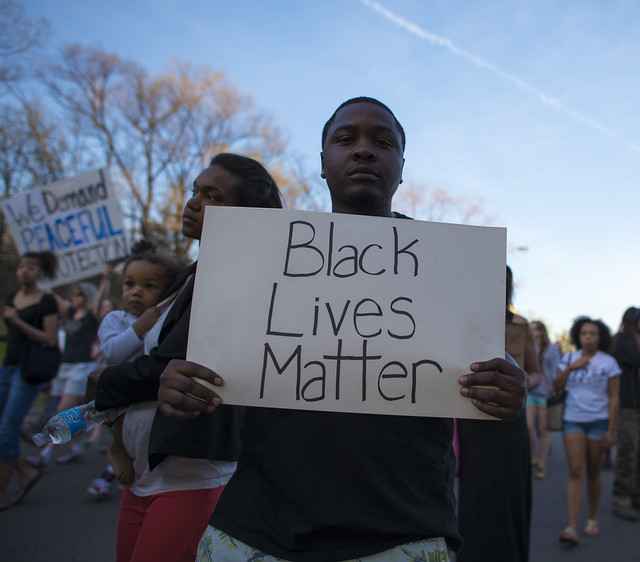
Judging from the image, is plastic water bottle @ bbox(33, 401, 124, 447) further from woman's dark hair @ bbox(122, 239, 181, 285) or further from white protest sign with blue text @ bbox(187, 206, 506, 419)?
woman's dark hair @ bbox(122, 239, 181, 285)

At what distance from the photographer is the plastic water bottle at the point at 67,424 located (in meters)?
1.54

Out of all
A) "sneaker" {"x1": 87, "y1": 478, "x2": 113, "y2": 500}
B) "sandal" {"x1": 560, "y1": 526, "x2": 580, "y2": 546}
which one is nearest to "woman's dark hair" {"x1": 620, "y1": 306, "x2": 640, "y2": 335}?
"sandal" {"x1": 560, "y1": 526, "x2": 580, "y2": 546}

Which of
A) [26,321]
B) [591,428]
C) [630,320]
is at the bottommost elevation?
[591,428]

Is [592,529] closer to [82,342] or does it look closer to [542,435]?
[542,435]

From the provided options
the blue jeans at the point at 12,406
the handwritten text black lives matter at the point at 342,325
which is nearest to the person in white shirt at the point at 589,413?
the handwritten text black lives matter at the point at 342,325

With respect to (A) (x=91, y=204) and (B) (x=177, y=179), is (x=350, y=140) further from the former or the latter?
(B) (x=177, y=179)

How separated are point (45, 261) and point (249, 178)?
3.60 meters

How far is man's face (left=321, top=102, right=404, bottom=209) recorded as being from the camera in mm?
1439

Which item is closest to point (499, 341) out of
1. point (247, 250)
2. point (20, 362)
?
point (247, 250)

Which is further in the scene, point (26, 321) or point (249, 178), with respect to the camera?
point (26, 321)

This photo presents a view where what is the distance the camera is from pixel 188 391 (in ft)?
3.92

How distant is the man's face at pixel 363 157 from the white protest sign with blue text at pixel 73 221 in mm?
5444

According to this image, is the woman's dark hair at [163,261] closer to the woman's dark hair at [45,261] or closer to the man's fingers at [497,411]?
the man's fingers at [497,411]

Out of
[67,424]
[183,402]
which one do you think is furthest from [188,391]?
[67,424]
